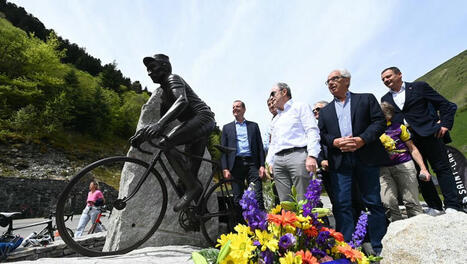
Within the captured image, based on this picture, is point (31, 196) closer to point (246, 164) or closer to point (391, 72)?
point (246, 164)

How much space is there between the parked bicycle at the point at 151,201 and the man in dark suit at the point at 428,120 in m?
2.51

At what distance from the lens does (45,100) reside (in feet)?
102

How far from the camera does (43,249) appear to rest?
15.1 feet

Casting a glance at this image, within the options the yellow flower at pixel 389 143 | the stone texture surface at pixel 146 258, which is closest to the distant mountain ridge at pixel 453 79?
the yellow flower at pixel 389 143

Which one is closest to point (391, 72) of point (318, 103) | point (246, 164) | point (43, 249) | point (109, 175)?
point (318, 103)

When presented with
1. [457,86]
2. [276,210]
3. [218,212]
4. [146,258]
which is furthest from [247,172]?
[457,86]

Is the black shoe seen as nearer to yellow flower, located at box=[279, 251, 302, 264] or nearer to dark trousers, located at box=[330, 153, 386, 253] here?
dark trousers, located at box=[330, 153, 386, 253]

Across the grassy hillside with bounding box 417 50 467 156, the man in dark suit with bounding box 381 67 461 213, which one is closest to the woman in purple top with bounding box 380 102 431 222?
the man in dark suit with bounding box 381 67 461 213

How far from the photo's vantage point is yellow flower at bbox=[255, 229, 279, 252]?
962 mm

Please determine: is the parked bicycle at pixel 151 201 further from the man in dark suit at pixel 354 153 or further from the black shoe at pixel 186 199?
the man in dark suit at pixel 354 153

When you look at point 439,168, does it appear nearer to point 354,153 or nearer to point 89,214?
point 354,153

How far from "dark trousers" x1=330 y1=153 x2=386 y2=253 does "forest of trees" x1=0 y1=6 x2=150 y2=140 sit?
29298mm

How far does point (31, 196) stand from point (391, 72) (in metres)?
22.2

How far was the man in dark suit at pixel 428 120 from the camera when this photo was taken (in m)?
3.21
